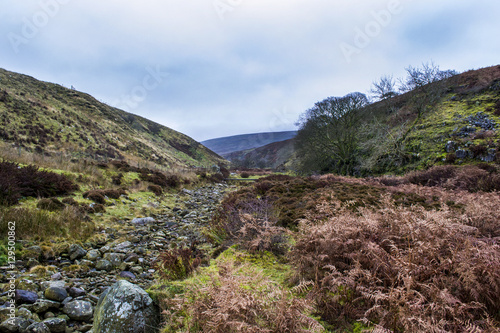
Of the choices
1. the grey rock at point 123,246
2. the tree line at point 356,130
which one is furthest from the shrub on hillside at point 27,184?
the tree line at point 356,130

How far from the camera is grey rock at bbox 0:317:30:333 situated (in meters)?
2.75

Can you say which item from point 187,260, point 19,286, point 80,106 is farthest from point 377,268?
point 80,106

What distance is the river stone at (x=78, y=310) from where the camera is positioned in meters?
3.30

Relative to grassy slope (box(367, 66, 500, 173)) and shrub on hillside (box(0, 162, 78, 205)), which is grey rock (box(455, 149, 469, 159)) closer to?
grassy slope (box(367, 66, 500, 173))

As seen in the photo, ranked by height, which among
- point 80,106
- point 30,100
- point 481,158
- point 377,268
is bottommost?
point 377,268

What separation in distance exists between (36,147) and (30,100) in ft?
51.9

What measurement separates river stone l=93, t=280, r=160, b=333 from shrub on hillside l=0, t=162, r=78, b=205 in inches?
217

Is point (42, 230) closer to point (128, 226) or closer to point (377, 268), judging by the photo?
point (128, 226)

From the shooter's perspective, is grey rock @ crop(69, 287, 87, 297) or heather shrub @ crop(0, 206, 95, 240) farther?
heather shrub @ crop(0, 206, 95, 240)

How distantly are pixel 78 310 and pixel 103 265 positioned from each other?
5.14 feet

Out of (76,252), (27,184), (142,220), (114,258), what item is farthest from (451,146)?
(27,184)

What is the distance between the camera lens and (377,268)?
2.31 m

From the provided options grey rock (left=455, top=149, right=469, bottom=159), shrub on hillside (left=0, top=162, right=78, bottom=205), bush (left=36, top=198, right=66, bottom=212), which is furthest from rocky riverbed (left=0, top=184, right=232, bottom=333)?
grey rock (left=455, top=149, right=469, bottom=159)

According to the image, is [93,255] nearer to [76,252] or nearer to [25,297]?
[76,252]
